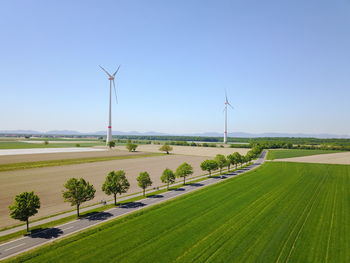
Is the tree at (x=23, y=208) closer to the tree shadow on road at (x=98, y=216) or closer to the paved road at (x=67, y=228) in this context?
the paved road at (x=67, y=228)

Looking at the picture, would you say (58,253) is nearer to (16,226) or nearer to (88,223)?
(88,223)

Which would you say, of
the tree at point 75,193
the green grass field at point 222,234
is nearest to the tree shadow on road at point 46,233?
the green grass field at point 222,234

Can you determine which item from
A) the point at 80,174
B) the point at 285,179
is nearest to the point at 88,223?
the point at 80,174

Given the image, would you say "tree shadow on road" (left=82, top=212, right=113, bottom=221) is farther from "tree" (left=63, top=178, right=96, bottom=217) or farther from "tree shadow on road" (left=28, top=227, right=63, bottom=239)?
"tree shadow on road" (left=28, top=227, right=63, bottom=239)

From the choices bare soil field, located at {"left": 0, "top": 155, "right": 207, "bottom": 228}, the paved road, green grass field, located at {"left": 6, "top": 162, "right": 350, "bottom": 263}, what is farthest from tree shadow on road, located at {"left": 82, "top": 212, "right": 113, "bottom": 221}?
bare soil field, located at {"left": 0, "top": 155, "right": 207, "bottom": 228}

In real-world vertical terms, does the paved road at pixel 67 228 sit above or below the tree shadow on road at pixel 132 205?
above

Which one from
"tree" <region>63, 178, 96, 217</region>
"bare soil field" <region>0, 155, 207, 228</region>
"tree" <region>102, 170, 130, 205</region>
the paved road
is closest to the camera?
the paved road

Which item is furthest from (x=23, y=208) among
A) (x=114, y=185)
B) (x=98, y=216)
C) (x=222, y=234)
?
(x=222, y=234)

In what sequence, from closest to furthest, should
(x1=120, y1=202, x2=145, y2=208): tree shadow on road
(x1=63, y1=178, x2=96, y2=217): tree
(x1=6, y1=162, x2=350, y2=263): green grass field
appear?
(x1=6, y1=162, x2=350, y2=263): green grass field → (x1=63, y1=178, x2=96, y2=217): tree → (x1=120, y1=202, x2=145, y2=208): tree shadow on road
